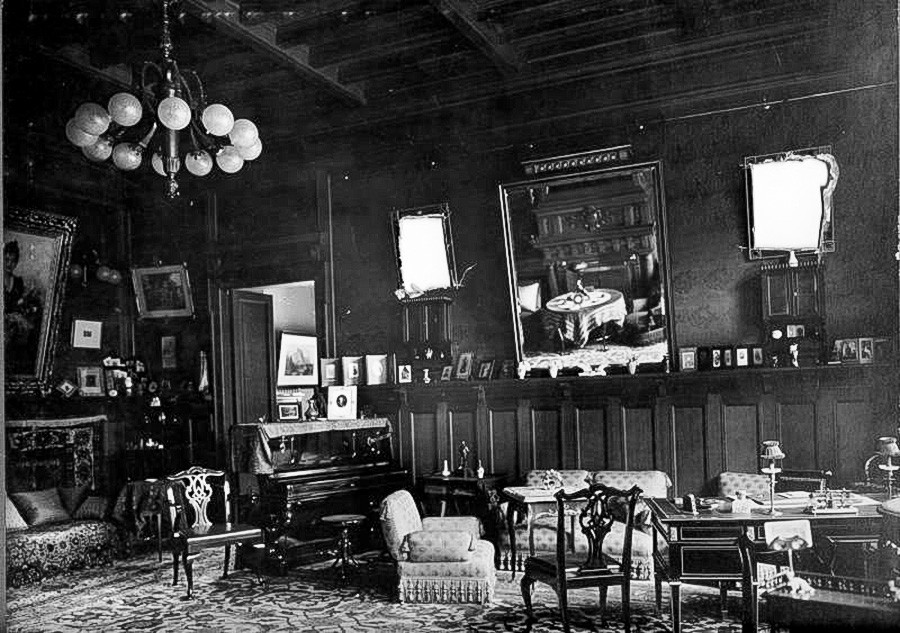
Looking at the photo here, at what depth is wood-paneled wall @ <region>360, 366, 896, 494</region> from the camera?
631cm

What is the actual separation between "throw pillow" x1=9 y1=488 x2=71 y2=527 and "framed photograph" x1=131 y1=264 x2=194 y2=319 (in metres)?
2.41

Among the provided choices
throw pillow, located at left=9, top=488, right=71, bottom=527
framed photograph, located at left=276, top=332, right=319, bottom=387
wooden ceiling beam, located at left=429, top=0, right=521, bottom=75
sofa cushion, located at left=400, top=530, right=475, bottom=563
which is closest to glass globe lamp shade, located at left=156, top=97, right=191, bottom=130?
wooden ceiling beam, located at left=429, top=0, right=521, bottom=75

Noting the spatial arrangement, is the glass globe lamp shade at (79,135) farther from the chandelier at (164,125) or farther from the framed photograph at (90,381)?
the framed photograph at (90,381)

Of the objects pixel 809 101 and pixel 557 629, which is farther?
pixel 809 101

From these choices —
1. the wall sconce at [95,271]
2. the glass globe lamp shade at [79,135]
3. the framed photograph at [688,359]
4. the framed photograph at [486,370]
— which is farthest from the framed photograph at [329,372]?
the glass globe lamp shade at [79,135]

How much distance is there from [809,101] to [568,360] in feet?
9.53

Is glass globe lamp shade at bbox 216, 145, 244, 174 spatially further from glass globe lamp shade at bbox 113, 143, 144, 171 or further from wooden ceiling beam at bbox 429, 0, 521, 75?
wooden ceiling beam at bbox 429, 0, 521, 75

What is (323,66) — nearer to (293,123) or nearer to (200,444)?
(293,123)

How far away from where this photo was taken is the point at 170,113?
5.03m

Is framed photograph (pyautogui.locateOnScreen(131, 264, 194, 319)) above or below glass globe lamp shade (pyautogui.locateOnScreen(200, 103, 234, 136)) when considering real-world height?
below

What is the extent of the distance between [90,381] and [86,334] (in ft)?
1.75

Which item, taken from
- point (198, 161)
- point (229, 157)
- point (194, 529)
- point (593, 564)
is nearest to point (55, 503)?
point (194, 529)

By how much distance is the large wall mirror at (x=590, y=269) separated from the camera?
23.1ft

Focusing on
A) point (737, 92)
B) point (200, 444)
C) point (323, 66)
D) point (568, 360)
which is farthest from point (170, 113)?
point (200, 444)
